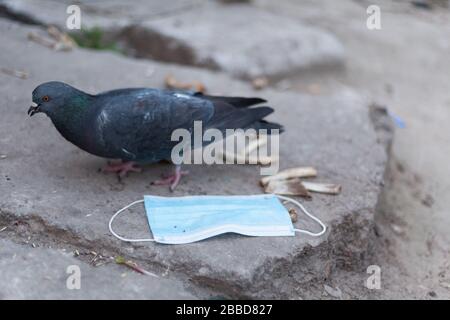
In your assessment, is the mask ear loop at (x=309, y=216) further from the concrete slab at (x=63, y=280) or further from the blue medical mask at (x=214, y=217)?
the concrete slab at (x=63, y=280)

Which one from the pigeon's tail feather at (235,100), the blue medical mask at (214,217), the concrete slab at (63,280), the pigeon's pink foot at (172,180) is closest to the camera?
the concrete slab at (63,280)

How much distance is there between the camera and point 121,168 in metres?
4.05

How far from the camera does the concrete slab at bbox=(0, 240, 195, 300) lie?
296 centimetres

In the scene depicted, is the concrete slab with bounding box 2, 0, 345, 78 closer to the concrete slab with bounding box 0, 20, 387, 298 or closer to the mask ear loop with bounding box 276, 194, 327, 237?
the concrete slab with bounding box 0, 20, 387, 298

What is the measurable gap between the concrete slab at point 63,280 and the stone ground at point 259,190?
0.04 feet

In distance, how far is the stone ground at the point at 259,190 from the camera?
3.32m

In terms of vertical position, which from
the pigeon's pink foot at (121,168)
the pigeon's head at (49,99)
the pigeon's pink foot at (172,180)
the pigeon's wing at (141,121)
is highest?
the pigeon's head at (49,99)

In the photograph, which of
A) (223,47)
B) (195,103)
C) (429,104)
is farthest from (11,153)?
(429,104)

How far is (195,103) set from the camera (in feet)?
13.4

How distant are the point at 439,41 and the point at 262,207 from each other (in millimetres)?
5368

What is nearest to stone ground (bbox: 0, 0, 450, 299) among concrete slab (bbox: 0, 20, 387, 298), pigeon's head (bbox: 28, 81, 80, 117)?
concrete slab (bbox: 0, 20, 387, 298)

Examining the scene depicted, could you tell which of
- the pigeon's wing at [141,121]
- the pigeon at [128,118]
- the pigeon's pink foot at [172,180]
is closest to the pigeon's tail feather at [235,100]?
the pigeon at [128,118]

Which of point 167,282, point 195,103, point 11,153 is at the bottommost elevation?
point 167,282

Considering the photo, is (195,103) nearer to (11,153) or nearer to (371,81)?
(11,153)
